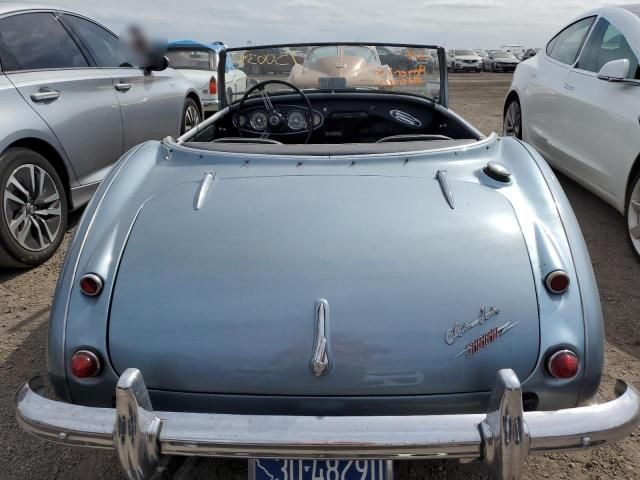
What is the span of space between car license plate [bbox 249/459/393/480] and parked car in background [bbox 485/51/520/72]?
3165 centimetres

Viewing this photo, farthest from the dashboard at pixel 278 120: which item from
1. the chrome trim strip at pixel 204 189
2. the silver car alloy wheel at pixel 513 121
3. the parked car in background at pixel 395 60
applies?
the silver car alloy wheel at pixel 513 121

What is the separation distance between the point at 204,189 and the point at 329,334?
839 millimetres

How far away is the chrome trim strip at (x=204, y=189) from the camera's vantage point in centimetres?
213

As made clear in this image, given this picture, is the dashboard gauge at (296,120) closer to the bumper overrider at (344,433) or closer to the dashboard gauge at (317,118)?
the dashboard gauge at (317,118)

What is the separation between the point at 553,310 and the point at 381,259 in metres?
0.55

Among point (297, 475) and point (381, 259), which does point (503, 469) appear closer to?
point (297, 475)

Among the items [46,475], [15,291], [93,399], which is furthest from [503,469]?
[15,291]

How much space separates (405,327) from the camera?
1.72 metres

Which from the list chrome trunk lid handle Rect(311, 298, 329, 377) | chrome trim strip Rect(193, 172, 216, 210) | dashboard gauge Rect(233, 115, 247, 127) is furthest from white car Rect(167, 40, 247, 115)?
chrome trunk lid handle Rect(311, 298, 329, 377)

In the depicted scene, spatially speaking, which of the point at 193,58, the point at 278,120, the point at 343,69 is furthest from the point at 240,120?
the point at 193,58

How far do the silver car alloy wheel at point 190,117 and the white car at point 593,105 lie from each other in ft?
11.7

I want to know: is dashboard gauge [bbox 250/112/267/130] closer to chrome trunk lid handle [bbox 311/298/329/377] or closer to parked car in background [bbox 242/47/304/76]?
parked car in background [bbox 242/47/304/76]

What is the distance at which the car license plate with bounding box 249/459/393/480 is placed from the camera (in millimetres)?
1675

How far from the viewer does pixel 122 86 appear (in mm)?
4910
